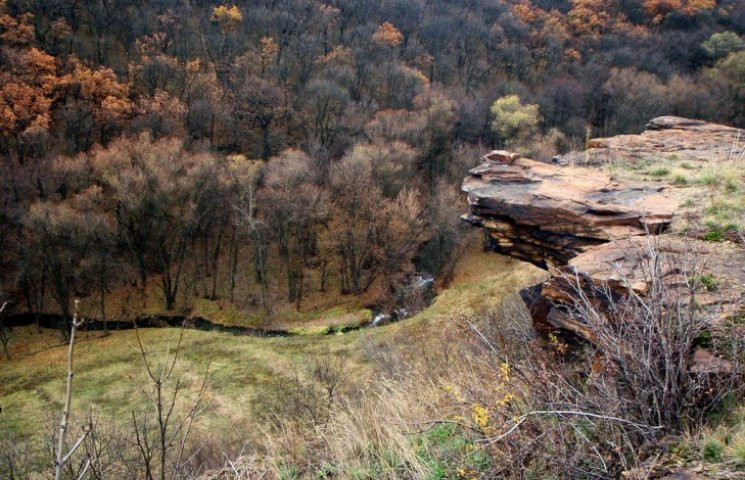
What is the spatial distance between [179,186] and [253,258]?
9.05 meters

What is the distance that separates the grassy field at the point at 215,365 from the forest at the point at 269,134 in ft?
3.21

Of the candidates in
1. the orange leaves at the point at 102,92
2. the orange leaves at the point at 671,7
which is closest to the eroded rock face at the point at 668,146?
the orange leaves at the point at 102,92

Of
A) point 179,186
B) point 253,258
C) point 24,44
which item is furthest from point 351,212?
point 24,44

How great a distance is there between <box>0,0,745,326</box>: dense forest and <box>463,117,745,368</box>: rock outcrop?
17579 millimetres

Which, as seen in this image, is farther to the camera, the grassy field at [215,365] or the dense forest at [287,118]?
the dense forest at [287,118]

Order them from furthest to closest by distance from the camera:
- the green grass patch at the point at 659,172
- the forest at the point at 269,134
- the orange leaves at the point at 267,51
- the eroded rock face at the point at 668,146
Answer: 1. the orange leaves at the point at 267,51
2. the forest at the point at 269,134
3. the eroded rock face at the point at 668,146
4. the green grass patch at the point at 659,172

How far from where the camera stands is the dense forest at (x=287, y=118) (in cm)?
3022

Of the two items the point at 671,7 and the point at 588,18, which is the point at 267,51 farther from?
the point at 671,7

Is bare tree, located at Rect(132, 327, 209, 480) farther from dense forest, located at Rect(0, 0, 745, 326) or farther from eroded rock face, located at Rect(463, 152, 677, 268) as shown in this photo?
dense forest, located at Rect(0, 0, 745, 326)

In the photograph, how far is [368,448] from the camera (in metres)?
5.83

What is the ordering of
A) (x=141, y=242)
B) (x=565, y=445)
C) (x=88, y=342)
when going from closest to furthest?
(x=565, y=445)
(x=88, y=342)
(x=141, y=242)

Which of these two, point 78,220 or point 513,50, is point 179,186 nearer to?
point 78,220

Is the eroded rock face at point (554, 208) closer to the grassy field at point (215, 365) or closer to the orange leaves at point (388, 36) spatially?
the grassy field at point (215, 365)

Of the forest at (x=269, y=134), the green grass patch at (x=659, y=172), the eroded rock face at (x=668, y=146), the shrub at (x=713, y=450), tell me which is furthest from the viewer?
the forest at (x=269, y=134)
